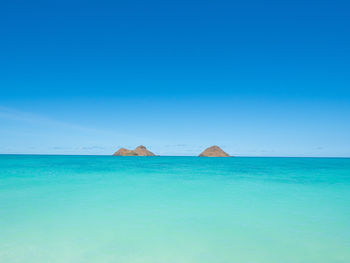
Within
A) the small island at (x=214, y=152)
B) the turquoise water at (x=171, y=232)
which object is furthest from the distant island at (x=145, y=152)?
the turquoise water at (x=171, y=232)

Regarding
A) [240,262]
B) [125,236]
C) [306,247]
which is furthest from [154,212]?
[306,247]

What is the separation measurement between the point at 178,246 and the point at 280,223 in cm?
387

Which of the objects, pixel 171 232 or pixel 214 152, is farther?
pixel 214 152

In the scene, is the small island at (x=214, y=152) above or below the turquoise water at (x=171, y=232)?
above

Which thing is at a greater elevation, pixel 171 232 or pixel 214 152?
pixel 214 152

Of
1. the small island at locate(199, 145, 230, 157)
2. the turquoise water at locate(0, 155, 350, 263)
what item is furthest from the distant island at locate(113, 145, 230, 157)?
the turquoise water at locate(0, 155, 350, 263)

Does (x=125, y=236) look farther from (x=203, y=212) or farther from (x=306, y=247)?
(x=306, y=247)

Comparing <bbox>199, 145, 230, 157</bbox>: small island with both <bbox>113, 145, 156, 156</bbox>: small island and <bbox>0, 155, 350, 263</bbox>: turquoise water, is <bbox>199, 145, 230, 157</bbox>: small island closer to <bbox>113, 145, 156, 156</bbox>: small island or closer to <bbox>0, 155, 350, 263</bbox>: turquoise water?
<bbox>113, 145, 156, 156</bbox>: small island

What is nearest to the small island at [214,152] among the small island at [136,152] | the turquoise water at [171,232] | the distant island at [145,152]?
the distant island at [145,152]

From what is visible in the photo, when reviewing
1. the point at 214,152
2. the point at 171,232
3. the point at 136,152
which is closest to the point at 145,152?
the point at 136,152

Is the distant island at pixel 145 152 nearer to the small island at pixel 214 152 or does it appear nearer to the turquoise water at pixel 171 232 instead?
the small island at pixel 214 152

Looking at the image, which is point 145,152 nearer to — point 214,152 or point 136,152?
point 136,152

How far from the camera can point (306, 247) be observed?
536 centimetres

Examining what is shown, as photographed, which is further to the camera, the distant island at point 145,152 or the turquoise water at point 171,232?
the distant island at point 145,152
